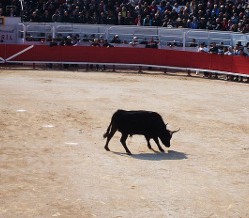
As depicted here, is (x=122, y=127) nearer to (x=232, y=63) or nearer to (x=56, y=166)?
(x=56, y=166)

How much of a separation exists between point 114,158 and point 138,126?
35.7 inches

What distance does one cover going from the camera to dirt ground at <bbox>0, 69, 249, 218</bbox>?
9422 mm

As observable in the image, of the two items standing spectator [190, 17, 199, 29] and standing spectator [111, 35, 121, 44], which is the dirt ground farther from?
standing spectator [190, 17, 199, 29]

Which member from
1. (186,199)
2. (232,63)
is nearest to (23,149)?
(186,199)

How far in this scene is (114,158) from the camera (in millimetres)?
12336

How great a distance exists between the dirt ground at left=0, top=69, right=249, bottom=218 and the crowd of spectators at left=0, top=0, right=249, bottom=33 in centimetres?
1157

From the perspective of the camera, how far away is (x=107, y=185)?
1040 cm

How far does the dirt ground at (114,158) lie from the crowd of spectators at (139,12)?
11571 mm

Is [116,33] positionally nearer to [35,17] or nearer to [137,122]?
[35,17]

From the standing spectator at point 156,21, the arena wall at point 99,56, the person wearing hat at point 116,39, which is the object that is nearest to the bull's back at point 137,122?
the arena wall at point 99,56

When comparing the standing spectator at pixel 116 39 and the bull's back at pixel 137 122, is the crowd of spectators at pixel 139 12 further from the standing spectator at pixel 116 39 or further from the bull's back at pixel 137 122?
the bull's back at pixel 137 122

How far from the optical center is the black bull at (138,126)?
12625 millimetres

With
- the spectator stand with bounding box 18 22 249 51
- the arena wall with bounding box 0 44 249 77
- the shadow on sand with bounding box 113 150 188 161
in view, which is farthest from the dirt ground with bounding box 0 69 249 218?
the spectator stand with bounding box 18 22 249 51

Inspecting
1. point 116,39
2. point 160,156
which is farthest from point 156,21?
point 160,156
